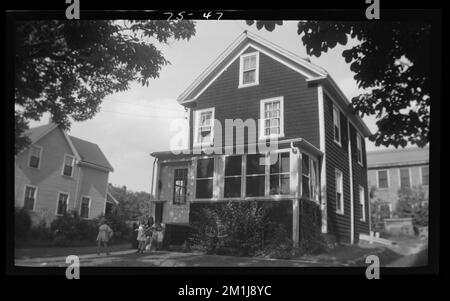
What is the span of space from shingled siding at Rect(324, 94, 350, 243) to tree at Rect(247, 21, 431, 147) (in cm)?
30

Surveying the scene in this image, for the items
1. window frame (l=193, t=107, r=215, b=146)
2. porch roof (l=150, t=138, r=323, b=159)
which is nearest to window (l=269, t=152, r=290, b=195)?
porch roof (l=150, t=138, r=323, b=159)

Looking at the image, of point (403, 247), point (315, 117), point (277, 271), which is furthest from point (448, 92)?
point (277, 271)

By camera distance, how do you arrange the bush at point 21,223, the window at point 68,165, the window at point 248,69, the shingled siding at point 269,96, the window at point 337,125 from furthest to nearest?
the window at point 337,125
the window at point 248,69
the shingled siding at point 269,96
the window at point 68,165
the bush at point 21,223

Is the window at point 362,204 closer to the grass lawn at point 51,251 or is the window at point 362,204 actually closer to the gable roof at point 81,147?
the grass lawn at point 51,251

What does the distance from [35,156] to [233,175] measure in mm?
1883

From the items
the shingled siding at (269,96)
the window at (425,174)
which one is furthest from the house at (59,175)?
the window at (425,174)

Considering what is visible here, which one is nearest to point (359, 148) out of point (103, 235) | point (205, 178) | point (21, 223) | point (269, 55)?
point (269, 55)

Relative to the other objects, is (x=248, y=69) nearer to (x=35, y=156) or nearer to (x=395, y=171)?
(x=395, y=171)

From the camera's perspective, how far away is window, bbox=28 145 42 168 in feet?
10.5

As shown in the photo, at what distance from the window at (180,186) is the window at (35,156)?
1.28 meters

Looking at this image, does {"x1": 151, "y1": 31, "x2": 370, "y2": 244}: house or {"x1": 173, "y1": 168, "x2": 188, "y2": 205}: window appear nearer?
{"x1": 151, "y1": 31, "x2": 370, "y2": 244}: house

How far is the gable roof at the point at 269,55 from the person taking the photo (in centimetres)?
364

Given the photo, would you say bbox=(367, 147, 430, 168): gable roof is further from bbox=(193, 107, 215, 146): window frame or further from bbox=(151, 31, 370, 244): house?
bbox=(193, 107, 215, 146): window frame
